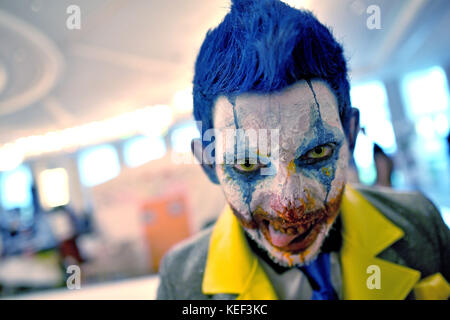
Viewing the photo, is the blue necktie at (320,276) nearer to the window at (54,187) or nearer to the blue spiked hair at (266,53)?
the blue spiked hair at (266,53)

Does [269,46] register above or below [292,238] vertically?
above

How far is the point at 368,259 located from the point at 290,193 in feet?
0.81

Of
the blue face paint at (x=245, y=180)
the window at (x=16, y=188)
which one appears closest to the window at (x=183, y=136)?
the blue face paint at (x=245, y=180)

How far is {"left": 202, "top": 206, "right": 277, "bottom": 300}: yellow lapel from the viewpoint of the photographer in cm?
45

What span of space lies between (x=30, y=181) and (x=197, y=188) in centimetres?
49

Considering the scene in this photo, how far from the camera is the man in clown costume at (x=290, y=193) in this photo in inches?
12.6

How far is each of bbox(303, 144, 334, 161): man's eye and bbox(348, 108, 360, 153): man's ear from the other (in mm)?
89

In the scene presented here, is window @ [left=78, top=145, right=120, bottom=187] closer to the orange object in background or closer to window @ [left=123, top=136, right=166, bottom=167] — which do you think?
window @ [left=123, top=136, right=166, bottom=167]

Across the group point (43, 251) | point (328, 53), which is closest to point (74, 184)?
point (43, 251)

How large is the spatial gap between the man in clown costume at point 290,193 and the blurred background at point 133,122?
0.07 metres
